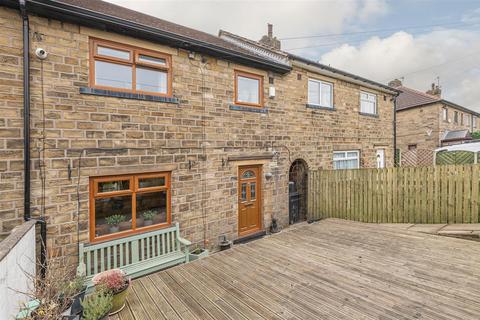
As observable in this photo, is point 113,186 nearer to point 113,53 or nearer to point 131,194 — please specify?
point 131,194

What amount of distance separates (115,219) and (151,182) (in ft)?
3.54

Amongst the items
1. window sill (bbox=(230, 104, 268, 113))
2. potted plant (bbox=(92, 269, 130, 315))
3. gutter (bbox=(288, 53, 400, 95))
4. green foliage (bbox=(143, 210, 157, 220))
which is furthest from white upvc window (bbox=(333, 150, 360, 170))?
potted plant (bbox=(92, 269, 130, 315))

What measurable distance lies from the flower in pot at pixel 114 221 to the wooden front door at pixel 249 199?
344cm

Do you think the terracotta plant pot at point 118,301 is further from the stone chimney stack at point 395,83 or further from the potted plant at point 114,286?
the stone chimney stack at point 395,83

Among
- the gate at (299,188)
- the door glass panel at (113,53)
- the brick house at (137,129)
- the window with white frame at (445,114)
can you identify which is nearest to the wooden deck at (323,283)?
the brick house at (137,129)

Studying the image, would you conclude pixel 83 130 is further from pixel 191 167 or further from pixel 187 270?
pixel 187 270

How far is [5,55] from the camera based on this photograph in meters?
4.04

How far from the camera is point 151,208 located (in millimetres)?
5652

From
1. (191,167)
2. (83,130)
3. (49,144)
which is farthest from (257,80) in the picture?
(49,144)

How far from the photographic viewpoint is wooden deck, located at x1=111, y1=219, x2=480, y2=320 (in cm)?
314

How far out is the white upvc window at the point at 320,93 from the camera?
970cm

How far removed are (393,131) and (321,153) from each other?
6.75 metres

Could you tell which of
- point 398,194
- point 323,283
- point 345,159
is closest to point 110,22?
point 323,283

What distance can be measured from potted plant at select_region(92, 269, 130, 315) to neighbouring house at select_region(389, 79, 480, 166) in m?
21.0
